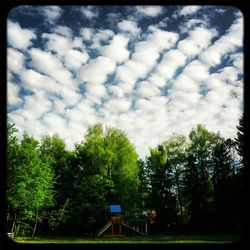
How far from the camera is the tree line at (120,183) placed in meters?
23.6

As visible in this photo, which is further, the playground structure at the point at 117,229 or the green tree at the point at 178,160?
the green tree at the point at 178,160

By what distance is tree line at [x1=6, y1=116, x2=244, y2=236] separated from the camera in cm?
2359

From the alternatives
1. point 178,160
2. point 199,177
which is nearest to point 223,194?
point 199,177

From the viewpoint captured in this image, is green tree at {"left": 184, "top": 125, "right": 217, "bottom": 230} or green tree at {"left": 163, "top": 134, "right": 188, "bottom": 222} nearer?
green tree at {"left": 184, "top": 125, "right": 217, "bottom": 230}

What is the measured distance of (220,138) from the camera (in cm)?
3403

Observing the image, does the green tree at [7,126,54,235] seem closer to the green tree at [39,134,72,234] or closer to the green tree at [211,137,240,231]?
the green tree at [39,134,72,234]

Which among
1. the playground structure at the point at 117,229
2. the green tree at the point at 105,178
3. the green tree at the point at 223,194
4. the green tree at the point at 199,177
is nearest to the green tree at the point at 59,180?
the green tree at the point at 105,178

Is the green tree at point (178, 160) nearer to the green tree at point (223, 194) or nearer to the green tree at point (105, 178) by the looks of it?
the green tree at point (223, 194)

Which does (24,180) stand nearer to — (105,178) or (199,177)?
(105,178)

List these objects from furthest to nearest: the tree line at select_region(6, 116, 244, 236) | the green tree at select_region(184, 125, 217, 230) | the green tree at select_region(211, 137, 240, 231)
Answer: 1. the green tree at select_region(184, 125, 217, 230)
2. the green tree at select_region(211, 137, 240, 231)
3. the tree line at select_region(6, 116, 244, 236)

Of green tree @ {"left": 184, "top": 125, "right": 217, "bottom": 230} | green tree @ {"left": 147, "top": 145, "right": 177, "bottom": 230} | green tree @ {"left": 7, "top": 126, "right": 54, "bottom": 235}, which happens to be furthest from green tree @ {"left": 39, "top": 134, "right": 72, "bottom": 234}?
green tree @ {"left": 184, "top": 125, "right": 217, "bottom": 230}

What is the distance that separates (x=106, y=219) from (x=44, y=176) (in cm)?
791
